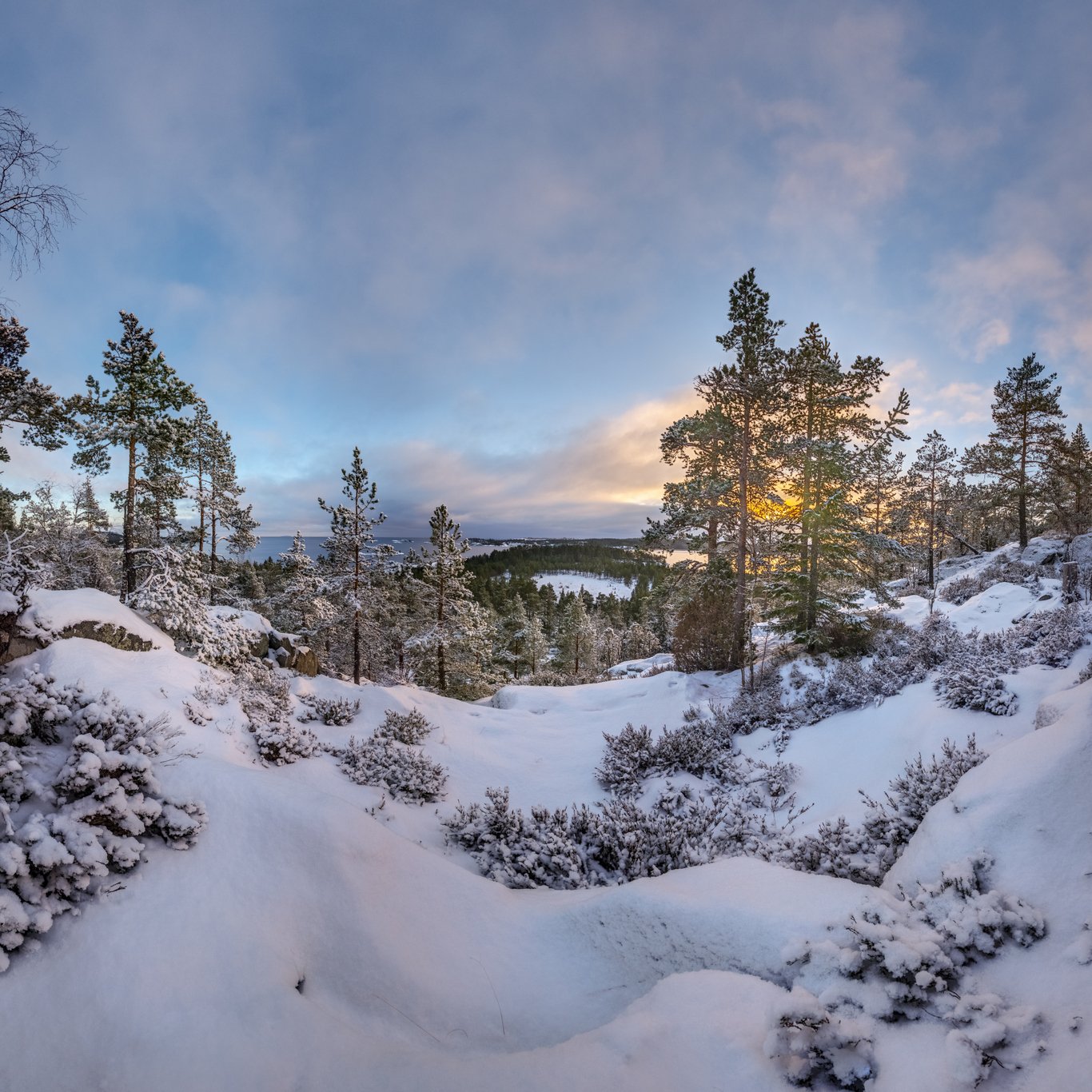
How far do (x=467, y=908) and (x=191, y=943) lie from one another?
2.15 meters

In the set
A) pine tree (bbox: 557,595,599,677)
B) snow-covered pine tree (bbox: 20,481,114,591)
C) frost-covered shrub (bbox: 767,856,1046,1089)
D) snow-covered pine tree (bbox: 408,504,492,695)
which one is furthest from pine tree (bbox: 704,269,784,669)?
pine tree (bbox: 557,595,599,677)

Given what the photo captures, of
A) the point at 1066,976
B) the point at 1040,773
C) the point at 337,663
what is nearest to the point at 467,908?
the point at 1066,976

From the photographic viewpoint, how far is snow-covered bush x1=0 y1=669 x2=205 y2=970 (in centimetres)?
288

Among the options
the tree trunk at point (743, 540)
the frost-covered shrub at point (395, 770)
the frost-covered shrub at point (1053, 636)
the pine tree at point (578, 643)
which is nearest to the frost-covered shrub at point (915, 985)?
the frost-covered shrub at point (1053, 636)

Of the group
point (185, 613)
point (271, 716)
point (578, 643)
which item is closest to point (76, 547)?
point (185, 613)

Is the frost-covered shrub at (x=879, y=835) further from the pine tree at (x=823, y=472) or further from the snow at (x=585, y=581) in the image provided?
the snow at (x=585, y=581)

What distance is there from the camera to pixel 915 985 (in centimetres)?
274

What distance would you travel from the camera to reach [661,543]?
16.3 m

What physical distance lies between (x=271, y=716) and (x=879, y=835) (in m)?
10.5

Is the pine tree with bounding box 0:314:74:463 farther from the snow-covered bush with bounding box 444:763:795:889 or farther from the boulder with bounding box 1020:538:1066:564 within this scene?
the boulder with bounding box 1020:538:1066:564

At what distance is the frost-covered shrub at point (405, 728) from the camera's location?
10.3 meters

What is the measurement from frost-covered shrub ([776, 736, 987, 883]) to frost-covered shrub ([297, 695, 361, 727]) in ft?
29.6

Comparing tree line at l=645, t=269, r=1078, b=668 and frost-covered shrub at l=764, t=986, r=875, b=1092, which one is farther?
tree line at l=645, t=269, r=1078, b=668

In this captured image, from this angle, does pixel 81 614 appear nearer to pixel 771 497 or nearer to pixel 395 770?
pixel 395 770
